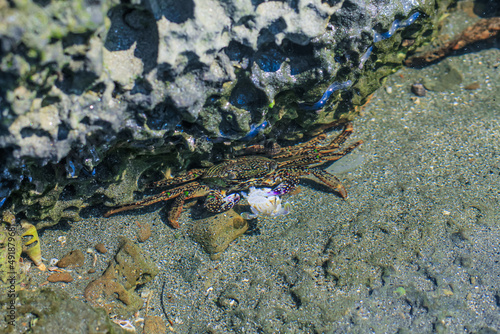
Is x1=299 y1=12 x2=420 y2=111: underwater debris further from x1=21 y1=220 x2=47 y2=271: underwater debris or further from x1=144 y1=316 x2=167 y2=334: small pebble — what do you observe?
x1=21 y1=220 x2=47 y2=271: underwater debris

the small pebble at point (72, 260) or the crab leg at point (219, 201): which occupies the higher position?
the crab leg at point (219, 201)

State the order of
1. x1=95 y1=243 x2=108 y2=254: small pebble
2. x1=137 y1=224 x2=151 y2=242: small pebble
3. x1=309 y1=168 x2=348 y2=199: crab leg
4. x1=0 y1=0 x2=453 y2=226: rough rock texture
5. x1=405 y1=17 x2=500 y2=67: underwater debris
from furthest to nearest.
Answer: x1=405 y1=17 x2=500 y2=67: underwater debris → x1=309 y1=168 x2=348 y2=199: crab leg → x1=137 y1=224 x2=151 y2=242: small pebble → x1=95 y1=243 x2=108 y2=254: small pebble → x1=0 y1=0 x2=453 y2=226: rough rock texture

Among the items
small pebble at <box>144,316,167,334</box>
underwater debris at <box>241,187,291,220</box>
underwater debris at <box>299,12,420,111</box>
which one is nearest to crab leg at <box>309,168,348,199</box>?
underwater debris at <box>241,187,291,220</box>

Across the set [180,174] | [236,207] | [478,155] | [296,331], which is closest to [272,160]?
[236,207]

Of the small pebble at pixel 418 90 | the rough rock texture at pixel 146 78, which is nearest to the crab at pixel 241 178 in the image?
the rough rock texture at pixel 146 78

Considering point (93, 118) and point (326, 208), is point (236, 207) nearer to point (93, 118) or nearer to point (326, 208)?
point (326, 208)

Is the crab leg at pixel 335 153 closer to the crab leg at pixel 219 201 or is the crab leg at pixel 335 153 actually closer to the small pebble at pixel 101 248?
the crab leg at pixel 219 201
